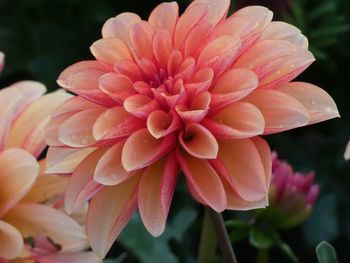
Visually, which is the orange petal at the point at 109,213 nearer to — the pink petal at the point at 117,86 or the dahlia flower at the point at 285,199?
the pink petal at the point at 117,86

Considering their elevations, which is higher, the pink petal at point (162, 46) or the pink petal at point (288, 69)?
the pink petal at point (162, 46)

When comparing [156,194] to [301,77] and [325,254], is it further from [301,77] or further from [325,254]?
[301,77]

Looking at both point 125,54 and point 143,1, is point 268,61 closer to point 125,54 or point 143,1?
point 125,54

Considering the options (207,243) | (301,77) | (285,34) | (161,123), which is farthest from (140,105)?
(301,77)

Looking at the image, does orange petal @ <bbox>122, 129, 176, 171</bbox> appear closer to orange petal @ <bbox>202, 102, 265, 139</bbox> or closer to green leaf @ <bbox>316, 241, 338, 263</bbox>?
orange petal @ <bbox>202, 102, 265, 139</bbox>

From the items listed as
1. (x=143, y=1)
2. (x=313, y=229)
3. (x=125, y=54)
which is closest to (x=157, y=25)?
(x=125, y=54)

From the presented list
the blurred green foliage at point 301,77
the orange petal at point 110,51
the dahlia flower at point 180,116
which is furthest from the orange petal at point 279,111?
the blurred green foliage at point 301,77
